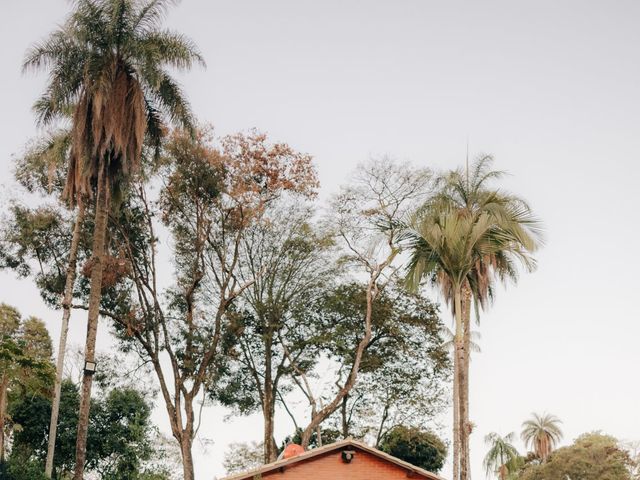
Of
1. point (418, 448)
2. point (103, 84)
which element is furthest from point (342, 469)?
point (418, 448)

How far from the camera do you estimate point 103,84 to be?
955 inches

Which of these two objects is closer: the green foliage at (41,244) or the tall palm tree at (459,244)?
the tall palm tree at (459,244)

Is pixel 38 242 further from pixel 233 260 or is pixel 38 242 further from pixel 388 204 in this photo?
pixel 388 204

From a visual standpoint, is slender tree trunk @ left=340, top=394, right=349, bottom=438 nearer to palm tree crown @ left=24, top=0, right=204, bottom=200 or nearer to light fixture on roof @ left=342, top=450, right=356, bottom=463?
light fixture on roof @ left=342, top=450, right=356, bottom=463

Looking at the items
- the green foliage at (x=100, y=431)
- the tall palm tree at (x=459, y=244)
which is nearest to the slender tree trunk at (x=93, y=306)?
the tall palm tree at (x=459, y=244)

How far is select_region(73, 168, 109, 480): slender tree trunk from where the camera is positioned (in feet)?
74.3

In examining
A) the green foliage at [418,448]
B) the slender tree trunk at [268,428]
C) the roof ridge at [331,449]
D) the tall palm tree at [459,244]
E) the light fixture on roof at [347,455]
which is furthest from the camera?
the green foliage at [418,448]

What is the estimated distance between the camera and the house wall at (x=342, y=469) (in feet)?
78.9

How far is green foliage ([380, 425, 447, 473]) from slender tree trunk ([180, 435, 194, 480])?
453 inches

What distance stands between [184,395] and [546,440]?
5686cm

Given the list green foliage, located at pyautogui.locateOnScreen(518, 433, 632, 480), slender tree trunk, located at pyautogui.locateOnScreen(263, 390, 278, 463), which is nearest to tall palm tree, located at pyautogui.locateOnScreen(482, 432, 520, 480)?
green foliage, located at pyautogui.locateOnScreen(518, 433, 632, 480)

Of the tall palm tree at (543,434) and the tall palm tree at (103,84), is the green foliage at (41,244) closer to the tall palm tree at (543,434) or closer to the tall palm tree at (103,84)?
the tall palm tree at (103,84)

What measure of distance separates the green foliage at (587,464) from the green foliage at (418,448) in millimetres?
21922

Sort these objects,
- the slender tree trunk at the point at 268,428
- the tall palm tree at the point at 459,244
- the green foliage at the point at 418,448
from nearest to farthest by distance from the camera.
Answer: the tall palm tree at the point at 459,244 < the slender tree trunk at the point at 268,428 < the green foliage at the point at 418,448
